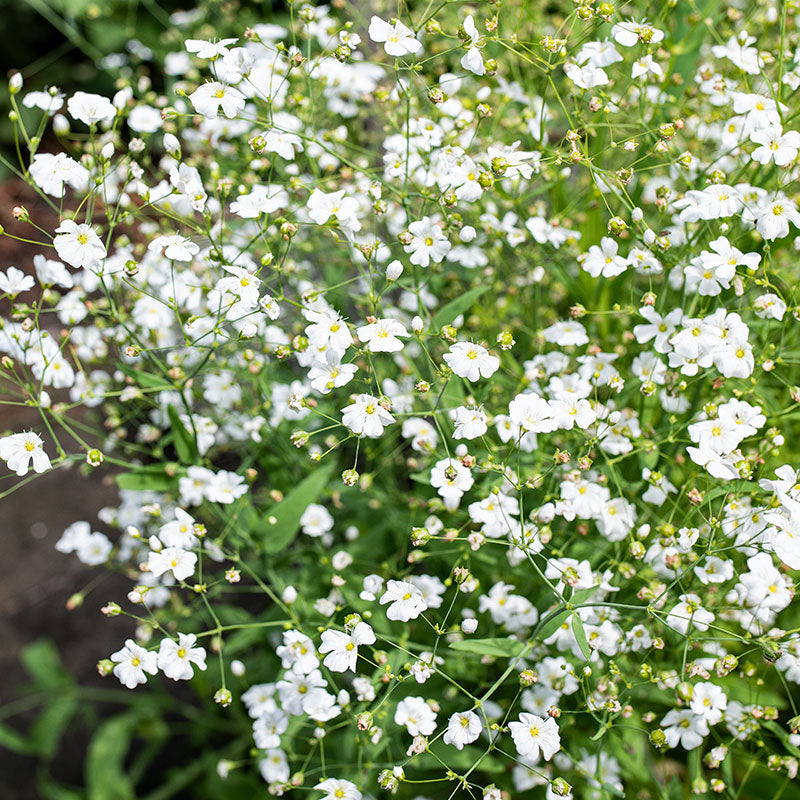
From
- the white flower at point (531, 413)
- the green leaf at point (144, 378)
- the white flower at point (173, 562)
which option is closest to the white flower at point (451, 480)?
the white flower at point (531, 413)

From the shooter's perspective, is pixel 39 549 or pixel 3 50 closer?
pixel 39 549

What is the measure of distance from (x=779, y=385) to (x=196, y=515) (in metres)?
1.67

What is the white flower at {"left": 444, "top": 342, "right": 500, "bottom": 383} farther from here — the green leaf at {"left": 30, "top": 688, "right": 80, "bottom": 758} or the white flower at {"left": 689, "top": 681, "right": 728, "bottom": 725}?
the green leaf at {"left": 30, "top": 688, "right": 80, "bottom": 758}

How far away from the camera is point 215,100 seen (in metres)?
1.50

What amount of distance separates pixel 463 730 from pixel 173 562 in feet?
2.04

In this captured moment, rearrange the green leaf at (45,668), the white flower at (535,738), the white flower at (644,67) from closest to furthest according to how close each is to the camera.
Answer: the white flower at (535,738) < the white flower at (644,67) < the green leaf at (45,668)

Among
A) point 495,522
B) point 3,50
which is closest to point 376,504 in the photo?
point 495,522

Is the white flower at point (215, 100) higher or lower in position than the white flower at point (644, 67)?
lower

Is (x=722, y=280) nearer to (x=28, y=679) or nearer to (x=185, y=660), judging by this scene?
(x=185, y=660)

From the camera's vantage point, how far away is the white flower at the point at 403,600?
4.51 feet

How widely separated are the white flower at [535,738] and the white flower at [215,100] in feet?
4.02

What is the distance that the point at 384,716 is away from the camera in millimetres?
1535

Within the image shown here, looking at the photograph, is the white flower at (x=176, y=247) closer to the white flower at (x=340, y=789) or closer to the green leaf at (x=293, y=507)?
the green leaf at (x=293, y=507)

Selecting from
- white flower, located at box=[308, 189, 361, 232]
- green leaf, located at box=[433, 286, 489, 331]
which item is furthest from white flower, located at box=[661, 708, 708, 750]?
white flower, located at box=[308, 189, 361, 232]
